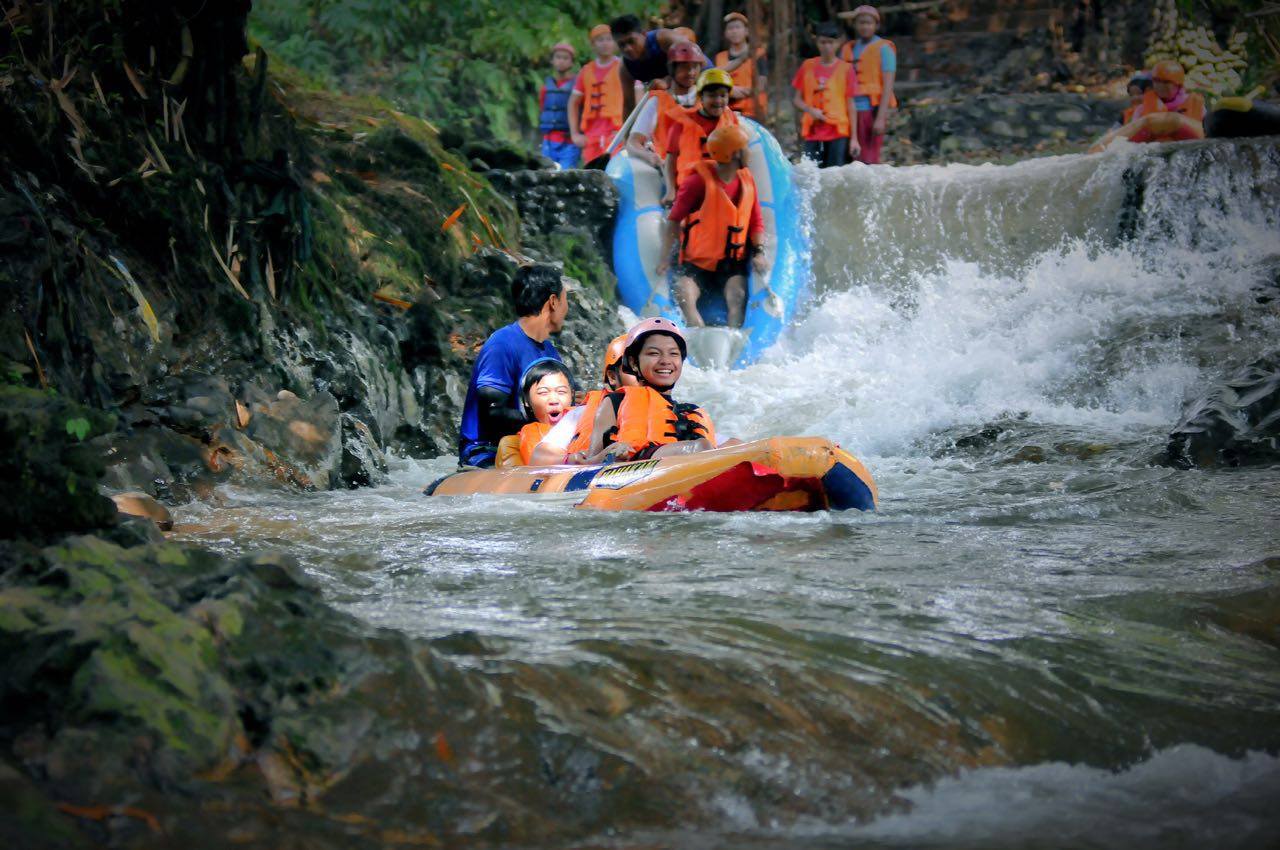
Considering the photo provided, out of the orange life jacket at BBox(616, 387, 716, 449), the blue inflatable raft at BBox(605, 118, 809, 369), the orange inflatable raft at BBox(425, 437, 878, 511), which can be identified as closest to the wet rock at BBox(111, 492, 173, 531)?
the orange inflatable raft at BBox(425, 437, 878, 511)

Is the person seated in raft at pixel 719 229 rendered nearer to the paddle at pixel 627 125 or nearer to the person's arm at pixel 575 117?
the paddle at pixel 627 125

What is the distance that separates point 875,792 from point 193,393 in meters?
4.34

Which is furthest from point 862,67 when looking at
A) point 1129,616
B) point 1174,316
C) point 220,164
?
point 1129,616

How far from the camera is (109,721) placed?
1.96m

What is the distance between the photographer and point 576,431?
5.79m

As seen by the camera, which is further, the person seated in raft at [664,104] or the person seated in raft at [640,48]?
the person seated in raft at [640,48]

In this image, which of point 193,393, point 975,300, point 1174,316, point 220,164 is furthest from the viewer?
point 975,300

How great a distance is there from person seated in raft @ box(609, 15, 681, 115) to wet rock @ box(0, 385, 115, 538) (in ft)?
29.8

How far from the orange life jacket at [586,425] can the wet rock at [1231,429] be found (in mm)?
2778

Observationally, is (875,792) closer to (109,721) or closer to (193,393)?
(109,721)

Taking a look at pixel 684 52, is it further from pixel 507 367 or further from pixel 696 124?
pixel 507 367

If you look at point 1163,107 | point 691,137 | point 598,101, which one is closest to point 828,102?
point 598,101

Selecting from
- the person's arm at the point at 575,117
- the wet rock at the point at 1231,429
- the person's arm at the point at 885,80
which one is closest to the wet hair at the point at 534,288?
the wet rock at the point at 1231,429

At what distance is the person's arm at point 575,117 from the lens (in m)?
12.4
